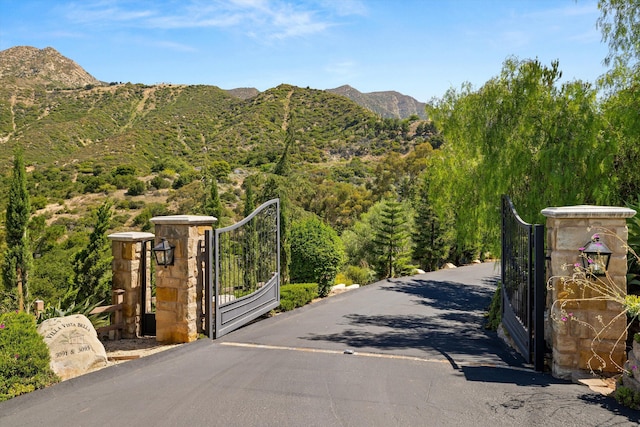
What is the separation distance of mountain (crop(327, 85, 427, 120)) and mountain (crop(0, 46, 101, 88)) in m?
56.4

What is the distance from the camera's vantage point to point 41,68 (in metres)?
68.2

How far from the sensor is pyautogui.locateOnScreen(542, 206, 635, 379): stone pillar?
4523 mm

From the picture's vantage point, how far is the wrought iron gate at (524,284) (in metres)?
5.05

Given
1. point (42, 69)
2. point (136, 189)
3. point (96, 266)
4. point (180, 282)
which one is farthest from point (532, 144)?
point (42, 69)

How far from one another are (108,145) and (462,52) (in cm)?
4330

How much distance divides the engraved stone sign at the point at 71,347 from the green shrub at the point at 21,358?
284 millimetres

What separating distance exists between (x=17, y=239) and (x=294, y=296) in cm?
1117

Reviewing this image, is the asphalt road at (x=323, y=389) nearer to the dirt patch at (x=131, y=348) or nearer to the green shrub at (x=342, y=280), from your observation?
the dirt patch at (x=131, y=348)

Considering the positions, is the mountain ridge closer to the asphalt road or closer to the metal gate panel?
the metal gate panel

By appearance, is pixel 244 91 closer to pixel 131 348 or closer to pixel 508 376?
pixel 131 348

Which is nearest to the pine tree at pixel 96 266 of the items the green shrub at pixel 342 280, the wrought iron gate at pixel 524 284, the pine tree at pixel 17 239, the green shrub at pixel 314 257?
A: the pine tree at pixel 17 239

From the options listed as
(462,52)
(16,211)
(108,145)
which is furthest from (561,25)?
(108,145)

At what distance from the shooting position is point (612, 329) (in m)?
4.54

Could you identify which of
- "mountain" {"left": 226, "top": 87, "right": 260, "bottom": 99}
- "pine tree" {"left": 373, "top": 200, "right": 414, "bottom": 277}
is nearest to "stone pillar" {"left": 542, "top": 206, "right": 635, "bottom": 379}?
"pine tree" {"left": 373, "top": 200, "right": 414, "bottom": 277}
